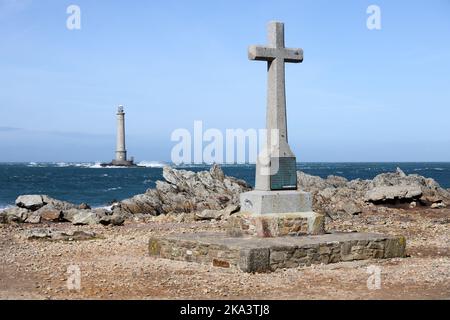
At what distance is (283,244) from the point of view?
426 inches

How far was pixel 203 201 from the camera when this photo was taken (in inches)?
1156

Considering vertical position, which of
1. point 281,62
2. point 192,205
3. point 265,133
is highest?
point 281,62

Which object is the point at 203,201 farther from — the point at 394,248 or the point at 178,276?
the point at 178,276

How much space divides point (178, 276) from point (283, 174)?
3.54 meters

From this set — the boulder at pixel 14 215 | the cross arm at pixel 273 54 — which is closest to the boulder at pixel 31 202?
the boulder at pixel 14 215

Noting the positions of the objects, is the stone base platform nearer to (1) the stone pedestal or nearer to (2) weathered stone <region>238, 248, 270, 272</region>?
(2) weathered stone <region>238, 248, 270, 272</region>

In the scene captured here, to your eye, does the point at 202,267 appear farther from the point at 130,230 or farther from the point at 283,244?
the point at 130,230

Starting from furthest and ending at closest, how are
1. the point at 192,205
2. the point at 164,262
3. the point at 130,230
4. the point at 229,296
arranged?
the point at 192,205
the point at 130,230
the point at 164,262
the point at 229,296

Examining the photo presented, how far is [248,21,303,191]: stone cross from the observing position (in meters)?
12.5

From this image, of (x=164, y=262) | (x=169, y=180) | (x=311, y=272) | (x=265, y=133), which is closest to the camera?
(x=311, y=272)

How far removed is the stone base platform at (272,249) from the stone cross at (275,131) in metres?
1.30

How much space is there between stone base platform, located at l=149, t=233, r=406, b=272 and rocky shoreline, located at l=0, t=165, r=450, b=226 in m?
8.13

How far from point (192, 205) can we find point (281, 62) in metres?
17.2
